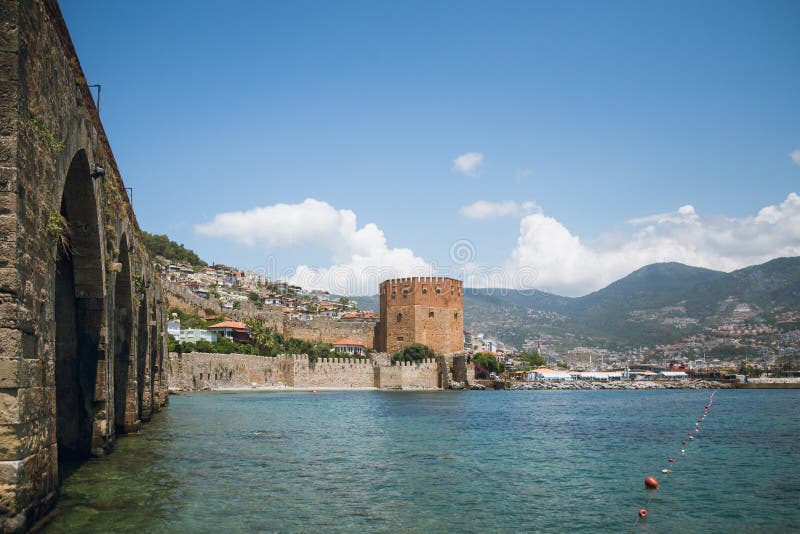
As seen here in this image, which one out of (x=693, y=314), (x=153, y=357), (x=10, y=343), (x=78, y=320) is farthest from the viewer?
(x=693, y=314)

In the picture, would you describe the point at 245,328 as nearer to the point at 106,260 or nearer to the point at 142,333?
the point at 142,333

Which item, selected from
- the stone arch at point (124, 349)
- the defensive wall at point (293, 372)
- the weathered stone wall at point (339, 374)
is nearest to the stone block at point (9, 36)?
the stone arch at point (124, 349)

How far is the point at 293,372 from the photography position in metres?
46.1

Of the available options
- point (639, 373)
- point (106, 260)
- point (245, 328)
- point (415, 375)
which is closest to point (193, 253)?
point (245, 328)

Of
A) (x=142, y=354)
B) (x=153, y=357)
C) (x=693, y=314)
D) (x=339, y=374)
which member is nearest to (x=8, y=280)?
(x=142, y=354)

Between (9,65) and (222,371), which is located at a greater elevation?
(9,65)

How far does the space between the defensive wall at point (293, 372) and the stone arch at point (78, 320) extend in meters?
27.5

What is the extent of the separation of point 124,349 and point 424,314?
41.8m

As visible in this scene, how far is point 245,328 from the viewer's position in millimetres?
52500

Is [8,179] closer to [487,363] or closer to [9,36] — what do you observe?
[9,36]

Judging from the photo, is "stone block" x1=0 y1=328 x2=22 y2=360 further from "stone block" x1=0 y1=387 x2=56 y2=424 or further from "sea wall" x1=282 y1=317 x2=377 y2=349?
"sea wall" x1=282 y1=317 x2=377 y2=349

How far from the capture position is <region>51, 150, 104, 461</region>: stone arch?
9438mm

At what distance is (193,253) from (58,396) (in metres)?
93.8

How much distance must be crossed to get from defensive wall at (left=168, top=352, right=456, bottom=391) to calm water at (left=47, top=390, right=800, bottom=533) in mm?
19745
